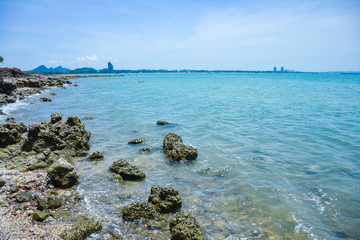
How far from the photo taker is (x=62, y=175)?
299 inches

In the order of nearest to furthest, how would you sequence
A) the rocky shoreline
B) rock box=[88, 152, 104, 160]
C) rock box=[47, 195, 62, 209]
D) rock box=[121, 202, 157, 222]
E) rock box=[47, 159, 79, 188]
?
1. the rocky shoreline
2. rock box=[121, 202, 157, 222]
3. rock box=[47, 195, 62, 209]
4. rock box=[47, 159, 79, 188]
5. rock box=[88, 152, 104, 160]

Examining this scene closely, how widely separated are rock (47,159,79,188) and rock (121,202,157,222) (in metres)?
2.69

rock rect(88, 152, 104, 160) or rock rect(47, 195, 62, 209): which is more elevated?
rock rect(47, 195, 62, 209)

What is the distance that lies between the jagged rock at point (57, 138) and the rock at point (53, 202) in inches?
174

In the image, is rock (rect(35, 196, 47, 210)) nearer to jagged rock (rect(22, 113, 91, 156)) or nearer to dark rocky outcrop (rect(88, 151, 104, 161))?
dark rocky outcrop (rect(88, 151, 104, 161))

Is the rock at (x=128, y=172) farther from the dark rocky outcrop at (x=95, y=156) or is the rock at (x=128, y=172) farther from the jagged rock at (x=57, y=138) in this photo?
the jagged rock at (x=57, y=138)

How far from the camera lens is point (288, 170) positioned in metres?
9.35

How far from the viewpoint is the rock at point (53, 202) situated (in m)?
6.26

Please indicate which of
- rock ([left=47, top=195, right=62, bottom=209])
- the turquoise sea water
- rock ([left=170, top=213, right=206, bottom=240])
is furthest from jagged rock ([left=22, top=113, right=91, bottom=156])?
rock ([left=170, top=213, right=206, bottom=240])

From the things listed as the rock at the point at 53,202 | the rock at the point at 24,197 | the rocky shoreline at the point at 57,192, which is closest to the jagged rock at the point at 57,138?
A: the rocky shoreline at the point at 57,192

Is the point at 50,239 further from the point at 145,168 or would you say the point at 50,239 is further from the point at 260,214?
the point at 260,214

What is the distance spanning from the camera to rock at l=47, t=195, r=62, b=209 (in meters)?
6.26

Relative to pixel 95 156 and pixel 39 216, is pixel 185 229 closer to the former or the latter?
pixel 39 216

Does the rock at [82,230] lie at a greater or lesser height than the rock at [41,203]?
lesser
